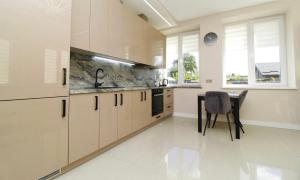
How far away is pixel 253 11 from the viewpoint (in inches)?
131

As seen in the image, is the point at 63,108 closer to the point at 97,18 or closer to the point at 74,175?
the point at 74,175

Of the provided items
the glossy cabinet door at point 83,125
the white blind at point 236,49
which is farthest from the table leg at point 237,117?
the glossy cabinet door at point 83,125

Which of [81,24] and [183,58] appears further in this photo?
[183,58]

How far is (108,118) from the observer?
2.05 metres

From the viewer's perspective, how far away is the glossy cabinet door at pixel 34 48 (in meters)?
1.12

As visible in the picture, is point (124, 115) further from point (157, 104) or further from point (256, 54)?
point (256, 54)

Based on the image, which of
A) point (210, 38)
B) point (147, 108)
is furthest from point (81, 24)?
point (210, 38)

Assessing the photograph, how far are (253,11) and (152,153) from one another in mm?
3795

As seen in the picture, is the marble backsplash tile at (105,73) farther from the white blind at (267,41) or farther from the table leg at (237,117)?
the white blind at (267,41)

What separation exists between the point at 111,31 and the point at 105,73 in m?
0.82

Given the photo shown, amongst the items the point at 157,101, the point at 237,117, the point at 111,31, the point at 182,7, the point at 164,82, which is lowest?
the point at 237,117

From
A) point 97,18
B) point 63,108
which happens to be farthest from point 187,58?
point 63,108

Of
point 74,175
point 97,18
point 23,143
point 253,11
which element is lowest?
point 74,175

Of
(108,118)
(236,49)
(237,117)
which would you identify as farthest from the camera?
(236,49)
